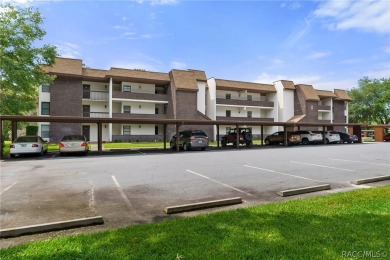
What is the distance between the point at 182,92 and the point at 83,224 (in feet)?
108

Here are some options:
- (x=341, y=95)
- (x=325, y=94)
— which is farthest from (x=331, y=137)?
(x=341, y=95)

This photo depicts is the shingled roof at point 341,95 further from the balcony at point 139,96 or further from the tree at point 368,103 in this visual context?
the balcony at point 139,96

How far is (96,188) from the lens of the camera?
763cm

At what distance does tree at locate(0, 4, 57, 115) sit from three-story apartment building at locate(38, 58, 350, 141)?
10.2m

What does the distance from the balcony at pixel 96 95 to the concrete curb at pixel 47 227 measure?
33292 millimetres

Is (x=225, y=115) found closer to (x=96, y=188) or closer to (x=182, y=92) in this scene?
(x=182, y=92)

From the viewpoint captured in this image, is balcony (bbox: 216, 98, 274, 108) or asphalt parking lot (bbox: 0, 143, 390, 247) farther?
balcony (bbox: 216, 98, 274, 108)

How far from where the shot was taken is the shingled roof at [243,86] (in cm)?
4272

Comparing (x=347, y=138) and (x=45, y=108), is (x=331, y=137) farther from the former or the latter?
(x=45, y=108)

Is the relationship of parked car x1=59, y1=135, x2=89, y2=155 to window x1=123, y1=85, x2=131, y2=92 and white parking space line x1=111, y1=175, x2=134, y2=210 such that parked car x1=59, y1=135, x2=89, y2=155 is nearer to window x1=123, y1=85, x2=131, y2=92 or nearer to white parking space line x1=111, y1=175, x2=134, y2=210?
white parking space line x1=111, y1=175, x2=134, y2=210

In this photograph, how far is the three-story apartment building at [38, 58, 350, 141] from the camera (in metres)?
32.9

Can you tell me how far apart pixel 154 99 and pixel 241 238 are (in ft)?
113

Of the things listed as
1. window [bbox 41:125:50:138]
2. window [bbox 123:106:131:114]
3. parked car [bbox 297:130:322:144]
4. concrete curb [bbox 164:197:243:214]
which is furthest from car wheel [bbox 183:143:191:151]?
window [bbox 41:125:50:138]

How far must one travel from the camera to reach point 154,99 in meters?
37.2
